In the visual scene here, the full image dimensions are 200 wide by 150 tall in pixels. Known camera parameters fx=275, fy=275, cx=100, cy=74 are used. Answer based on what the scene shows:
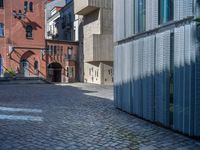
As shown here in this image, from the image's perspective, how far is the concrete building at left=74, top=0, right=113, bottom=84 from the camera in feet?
108

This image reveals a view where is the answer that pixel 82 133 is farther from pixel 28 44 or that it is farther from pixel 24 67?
pixel 28 44

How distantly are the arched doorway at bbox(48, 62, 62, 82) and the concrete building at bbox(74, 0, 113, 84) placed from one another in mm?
6192

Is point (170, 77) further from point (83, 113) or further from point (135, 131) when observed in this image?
point (83, 113)

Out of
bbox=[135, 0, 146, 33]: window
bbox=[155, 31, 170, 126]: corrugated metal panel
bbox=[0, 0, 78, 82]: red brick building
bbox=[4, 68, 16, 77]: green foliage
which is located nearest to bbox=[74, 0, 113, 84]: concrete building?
bbox=[0, 0, 78, 82]: red brick building

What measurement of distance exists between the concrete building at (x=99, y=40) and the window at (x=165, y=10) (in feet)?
81.9

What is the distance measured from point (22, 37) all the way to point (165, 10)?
32.5 metres

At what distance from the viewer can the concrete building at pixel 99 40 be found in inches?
1293

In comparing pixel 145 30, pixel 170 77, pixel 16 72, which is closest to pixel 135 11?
pixel 145 30

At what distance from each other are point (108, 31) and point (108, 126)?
26.6 metres

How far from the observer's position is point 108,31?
3369 centimetres

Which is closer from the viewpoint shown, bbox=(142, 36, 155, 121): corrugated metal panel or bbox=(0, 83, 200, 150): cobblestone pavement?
bbox=(0, 83, 200, 150): cobblestone pavement

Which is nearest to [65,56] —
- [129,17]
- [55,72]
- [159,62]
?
[55,72]

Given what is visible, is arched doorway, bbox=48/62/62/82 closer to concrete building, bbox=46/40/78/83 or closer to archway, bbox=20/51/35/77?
concrete building, bbox=46/40/78/83

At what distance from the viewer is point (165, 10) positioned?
7570 mm
